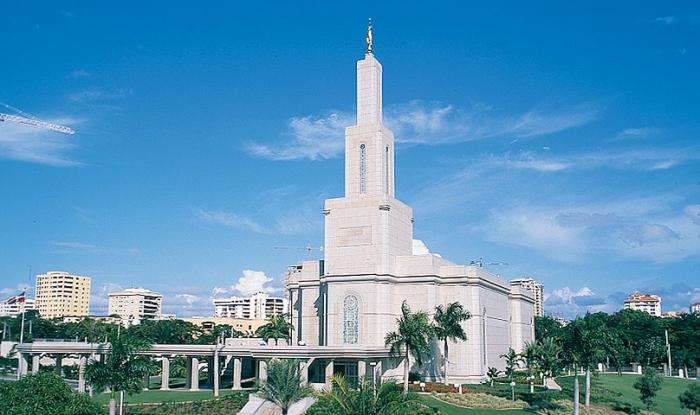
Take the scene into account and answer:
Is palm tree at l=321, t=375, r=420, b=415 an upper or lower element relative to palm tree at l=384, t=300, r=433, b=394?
lower

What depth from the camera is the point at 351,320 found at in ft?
221

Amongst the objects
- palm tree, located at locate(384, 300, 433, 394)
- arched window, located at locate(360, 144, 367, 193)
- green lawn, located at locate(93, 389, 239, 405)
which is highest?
arched window, located at locate(360, 144, 367, 193)

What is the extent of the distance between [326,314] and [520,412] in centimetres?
2109

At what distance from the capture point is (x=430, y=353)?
66812mm

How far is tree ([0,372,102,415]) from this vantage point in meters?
36.8

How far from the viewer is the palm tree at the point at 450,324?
64875mm

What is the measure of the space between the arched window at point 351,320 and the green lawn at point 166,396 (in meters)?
12.1

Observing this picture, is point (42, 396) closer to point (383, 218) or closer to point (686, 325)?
point (383, 218)

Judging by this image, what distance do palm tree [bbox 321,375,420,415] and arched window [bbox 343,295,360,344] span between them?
36631 millimetres

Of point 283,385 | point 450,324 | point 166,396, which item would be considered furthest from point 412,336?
point 166,396

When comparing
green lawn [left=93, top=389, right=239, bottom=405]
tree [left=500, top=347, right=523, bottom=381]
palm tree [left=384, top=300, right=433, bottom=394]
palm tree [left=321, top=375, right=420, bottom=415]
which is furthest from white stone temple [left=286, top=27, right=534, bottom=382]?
palm tree [left=321, top=375, right=420, bottom=415]

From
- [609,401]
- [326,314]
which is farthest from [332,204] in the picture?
[609,401]

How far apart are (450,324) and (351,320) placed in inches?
352

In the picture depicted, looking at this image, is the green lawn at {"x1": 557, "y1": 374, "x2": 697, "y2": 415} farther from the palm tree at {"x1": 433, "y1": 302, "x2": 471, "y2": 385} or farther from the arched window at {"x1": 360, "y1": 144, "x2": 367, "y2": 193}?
the arched window at {"x1": 360, "y1": 144, "x2": 367, "y2": 193}
